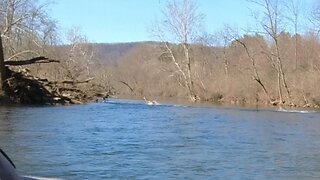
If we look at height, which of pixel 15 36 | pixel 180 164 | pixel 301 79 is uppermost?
pixel 15 36

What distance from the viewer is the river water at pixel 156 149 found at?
922cm

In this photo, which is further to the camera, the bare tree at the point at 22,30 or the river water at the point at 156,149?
the bare tree at the point at 22,30

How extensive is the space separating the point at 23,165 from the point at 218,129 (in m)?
9.27

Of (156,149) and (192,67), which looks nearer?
(156,149)

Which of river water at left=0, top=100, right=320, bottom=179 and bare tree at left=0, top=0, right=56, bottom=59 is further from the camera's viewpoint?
bare tree at left=0, top=0, right=56, bottom=59

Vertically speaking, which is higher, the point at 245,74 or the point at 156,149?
the point at 245,74

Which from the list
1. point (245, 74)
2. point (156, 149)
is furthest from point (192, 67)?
point (156, 149)

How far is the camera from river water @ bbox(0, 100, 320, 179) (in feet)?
30.2

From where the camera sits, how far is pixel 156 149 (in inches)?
473

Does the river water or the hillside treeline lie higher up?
the hillside treeline

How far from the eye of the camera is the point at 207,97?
47.1 metres

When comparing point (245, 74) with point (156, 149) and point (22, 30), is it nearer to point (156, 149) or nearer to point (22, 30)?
point (22, 30)

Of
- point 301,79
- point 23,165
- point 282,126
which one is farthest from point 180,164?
point 301,79

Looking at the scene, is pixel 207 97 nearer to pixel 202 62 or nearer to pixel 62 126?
pixel 202 62
